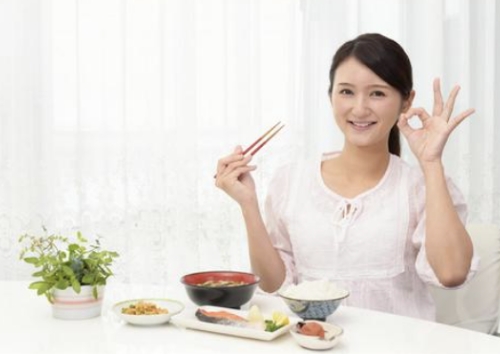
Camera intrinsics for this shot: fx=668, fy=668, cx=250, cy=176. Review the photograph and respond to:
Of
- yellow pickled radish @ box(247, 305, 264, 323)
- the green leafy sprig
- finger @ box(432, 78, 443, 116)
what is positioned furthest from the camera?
finger @ box(432, 78, 443, 116)

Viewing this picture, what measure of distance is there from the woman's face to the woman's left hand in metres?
0.06

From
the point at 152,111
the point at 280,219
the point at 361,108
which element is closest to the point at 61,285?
the point at 280,219

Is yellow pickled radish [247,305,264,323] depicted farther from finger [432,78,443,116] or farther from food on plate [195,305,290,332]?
finger [432,78,443,116]

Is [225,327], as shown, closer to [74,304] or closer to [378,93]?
[74,304]

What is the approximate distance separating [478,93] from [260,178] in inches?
42.0

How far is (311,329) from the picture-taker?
3.92 ft

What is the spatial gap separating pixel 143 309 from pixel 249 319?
0.73ft

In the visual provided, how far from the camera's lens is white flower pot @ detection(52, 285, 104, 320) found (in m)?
1.38

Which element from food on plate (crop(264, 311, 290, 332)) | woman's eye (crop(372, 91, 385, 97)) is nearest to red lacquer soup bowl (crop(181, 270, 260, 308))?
food on plate (crop(264, 311, 290, 332))

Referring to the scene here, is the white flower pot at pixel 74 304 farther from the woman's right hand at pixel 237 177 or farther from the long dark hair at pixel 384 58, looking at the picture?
the long dark hair at pixel 384 58

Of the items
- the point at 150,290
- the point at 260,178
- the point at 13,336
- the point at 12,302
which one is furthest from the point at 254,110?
the point at 13,336

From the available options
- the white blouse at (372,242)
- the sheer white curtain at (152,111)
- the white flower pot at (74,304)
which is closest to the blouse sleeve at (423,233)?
the white blouse at (372,242)

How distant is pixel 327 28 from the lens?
282 centimetres

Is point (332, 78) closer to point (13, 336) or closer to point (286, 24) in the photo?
point (286, 24)
